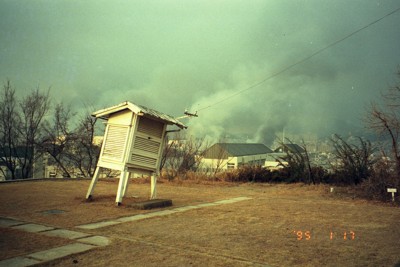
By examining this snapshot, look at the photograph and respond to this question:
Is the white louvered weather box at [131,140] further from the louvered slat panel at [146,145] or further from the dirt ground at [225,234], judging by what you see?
the dirt ground at [225,234]

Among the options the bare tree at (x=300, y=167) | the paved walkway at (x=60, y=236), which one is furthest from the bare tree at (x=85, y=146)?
the paved walkway at (x=60, y=236)

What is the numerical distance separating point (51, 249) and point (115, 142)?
5659 mm

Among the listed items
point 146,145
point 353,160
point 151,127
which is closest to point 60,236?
point 146,145

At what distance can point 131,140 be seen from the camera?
10.4 m

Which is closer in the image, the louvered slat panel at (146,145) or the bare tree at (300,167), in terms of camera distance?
the louvered slat panel at (146,145)

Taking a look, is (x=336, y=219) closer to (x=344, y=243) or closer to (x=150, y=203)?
(x=344, y=243)

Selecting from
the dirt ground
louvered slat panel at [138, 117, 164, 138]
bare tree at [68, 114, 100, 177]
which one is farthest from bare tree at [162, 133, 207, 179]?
the dirt ground


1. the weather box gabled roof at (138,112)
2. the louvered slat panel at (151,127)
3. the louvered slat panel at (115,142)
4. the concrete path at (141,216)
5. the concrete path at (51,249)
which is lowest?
the concrete path at (51,249)

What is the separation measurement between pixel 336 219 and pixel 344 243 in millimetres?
2908

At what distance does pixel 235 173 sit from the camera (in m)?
22.1

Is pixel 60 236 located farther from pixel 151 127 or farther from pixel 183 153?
pixel 183 153

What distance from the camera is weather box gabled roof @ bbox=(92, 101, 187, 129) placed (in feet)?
33.6

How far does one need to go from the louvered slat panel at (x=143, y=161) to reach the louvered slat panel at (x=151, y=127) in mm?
846

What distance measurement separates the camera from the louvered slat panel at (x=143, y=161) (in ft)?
34.8
